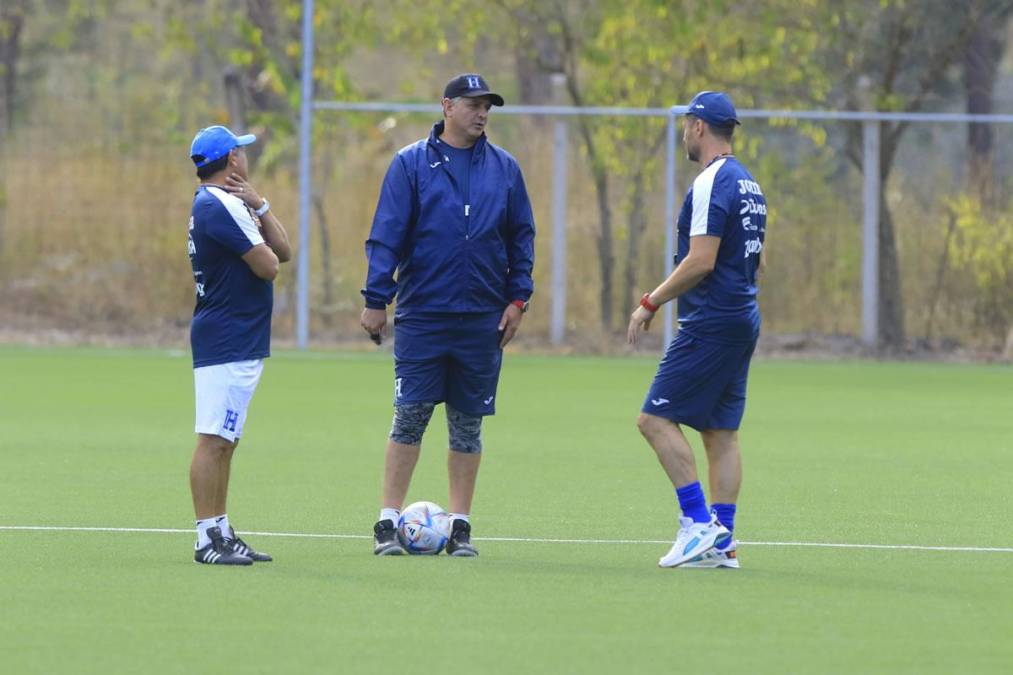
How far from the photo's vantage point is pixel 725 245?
9062 mm

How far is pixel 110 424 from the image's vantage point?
51.8ft

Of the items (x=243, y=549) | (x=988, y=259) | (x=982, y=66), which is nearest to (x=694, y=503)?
(x=243, y=549)

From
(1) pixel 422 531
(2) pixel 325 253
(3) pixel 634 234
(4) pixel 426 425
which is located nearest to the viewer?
(1) pixel 422 531

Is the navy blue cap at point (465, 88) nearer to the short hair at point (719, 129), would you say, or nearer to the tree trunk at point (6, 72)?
the short hair at point (719, 129)

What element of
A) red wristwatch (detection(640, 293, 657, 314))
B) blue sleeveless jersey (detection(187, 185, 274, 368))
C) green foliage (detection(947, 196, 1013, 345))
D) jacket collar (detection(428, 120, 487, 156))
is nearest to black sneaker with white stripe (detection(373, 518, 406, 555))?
blue sleeveless jersey (detection(187, 185, 274, 368))

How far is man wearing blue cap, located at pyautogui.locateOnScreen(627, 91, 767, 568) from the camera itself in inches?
352

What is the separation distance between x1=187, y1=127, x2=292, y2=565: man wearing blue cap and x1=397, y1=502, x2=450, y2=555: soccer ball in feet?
2.24

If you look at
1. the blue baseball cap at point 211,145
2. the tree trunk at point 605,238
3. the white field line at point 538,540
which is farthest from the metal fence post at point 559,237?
the blue baseball cap at point 211,145

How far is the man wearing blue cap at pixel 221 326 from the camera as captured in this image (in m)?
9.02

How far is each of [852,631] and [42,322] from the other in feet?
67.9

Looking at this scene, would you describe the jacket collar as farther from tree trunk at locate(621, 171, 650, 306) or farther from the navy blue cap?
tree trunk at locate(621, 171, 650, 306)

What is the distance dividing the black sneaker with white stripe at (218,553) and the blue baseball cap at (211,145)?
1.62 metres

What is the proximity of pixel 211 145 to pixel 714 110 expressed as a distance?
7.27 ft

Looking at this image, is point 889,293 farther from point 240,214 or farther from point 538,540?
point 240,214
